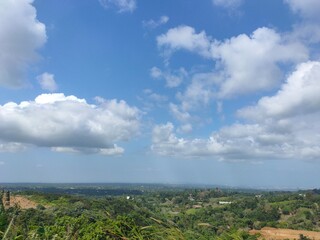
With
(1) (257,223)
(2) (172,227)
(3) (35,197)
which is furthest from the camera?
(1) (257,223)

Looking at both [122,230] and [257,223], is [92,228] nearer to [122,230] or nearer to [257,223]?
[122,230]

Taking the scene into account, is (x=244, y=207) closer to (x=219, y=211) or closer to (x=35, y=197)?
(x=219, y=211)

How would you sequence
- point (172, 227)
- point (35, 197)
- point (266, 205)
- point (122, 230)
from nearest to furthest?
point (172, 227), point (122, 230), point (35, 197), point (266, 205)

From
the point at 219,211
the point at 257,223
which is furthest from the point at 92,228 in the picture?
the point at 219,211

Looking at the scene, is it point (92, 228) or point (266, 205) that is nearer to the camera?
point (92, 228)

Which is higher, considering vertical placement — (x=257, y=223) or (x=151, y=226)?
(x=151, y=226)

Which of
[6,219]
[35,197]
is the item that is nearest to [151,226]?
[6,219]
